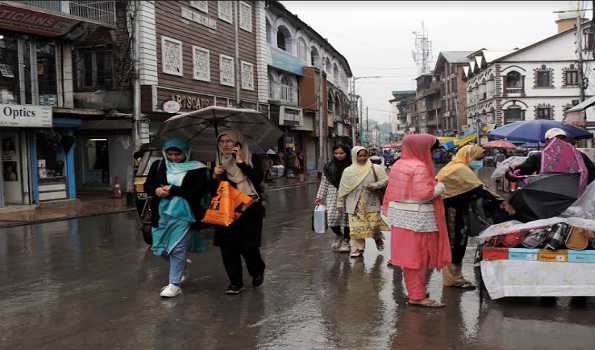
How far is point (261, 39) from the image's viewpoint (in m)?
32.3

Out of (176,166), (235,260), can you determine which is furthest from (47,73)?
(235,260)

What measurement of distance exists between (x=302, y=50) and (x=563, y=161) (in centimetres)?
3584

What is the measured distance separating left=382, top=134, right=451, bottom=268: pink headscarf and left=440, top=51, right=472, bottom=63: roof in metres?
72.4

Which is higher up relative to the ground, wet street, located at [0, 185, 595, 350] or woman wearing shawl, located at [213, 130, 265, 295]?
woman wearing shawl, located at [213, 130, 265, 295]

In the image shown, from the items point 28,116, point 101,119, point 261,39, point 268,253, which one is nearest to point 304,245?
point 268,253

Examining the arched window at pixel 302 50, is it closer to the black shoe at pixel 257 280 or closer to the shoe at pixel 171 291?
the black shoe at pixel 257 280

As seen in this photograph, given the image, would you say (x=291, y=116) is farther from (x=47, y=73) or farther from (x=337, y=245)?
(x=337, y=245)

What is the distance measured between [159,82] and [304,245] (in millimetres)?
15572

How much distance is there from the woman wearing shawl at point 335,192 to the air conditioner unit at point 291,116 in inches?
1003

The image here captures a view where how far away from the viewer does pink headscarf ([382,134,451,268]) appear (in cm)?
554

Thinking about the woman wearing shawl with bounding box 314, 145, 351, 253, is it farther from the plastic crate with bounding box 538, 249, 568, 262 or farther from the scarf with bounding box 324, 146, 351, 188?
the plastic crate with bounding box 538, 249, 568, 262

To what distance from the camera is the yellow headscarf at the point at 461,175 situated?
611 cm

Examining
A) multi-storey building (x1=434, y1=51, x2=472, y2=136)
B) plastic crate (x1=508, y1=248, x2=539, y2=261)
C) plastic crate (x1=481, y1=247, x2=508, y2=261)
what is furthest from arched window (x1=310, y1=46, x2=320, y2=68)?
plastic crate (x1=508, y1=248, x2=539, y2=261)

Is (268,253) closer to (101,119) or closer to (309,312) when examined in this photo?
(309,312)
